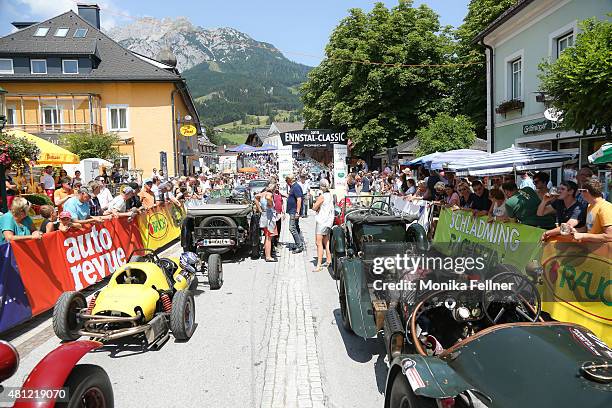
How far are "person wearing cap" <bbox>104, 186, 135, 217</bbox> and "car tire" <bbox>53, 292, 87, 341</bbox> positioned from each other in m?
4.71

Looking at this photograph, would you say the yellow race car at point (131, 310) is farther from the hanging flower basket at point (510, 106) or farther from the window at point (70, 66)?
the window at point (70, 66)

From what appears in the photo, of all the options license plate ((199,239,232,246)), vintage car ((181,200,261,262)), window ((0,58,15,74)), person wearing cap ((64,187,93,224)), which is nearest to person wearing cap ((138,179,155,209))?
vintage car ((181,200,261,262))

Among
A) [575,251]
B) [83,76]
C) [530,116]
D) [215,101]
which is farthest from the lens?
[215,101]

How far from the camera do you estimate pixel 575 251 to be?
5457mm

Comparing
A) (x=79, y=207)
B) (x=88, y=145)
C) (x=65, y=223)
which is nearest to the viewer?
(x=65, y=223)

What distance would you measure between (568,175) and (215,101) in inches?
7291

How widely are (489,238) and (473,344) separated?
5.27m

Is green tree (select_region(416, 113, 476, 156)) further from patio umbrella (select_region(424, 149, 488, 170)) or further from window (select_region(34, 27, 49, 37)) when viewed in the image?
window (select_region(34, 27, 49, 37))

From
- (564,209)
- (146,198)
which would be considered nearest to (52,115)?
(146,198)

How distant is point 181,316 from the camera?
18.7 ft

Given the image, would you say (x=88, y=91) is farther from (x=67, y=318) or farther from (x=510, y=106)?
(x=67, y=318)

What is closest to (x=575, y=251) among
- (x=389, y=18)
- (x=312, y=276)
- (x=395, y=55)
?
(x=312, y=276)

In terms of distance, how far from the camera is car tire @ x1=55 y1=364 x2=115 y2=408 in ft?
9.89

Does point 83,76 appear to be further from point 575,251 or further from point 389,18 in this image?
point 575,251
